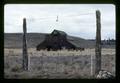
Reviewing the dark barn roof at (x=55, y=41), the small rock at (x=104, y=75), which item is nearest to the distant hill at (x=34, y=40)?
the dark barn roof at (x=55, y=41)

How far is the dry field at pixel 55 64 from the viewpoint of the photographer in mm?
3006

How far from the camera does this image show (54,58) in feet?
10.6

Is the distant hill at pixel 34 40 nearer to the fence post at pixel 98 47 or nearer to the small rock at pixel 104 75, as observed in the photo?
the fence post at pixel 98 47

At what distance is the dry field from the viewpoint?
3006 mm

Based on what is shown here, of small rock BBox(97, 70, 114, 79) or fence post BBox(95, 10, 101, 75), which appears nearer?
small rock BBox(97, 70, 114, 79)

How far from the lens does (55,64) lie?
328 centimetres

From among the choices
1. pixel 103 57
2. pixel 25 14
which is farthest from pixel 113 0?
pixel 25 14

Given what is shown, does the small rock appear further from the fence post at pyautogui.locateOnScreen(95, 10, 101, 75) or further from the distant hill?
the distant hill

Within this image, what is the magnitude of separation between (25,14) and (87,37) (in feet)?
2.26

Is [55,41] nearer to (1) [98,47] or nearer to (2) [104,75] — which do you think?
(1) [98,47]

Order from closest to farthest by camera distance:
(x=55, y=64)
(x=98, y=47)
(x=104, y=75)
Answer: (x=104, y=75)
(x=98, y=47)
(x=55, y=64)

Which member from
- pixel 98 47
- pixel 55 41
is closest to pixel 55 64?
pixel 55 41

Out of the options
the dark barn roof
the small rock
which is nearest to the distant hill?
the dark barn roof

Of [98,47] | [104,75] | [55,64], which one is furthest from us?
[55,64]
